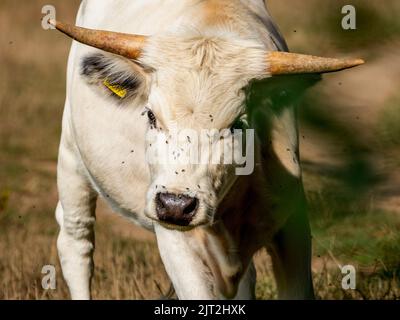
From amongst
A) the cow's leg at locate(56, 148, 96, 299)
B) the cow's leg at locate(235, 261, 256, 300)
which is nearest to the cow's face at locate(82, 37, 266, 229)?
the cow's leg at locate(235, 261, 256, 300)

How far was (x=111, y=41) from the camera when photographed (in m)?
4.96

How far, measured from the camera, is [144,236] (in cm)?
970

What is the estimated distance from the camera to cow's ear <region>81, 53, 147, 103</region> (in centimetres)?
509

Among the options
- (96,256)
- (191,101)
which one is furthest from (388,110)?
(96,256)

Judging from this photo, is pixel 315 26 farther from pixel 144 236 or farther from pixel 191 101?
pixel 144 236

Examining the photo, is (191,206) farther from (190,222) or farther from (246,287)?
(246,287)

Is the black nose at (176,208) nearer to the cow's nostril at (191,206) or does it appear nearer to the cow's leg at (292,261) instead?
the cow's nostril at (191,206)

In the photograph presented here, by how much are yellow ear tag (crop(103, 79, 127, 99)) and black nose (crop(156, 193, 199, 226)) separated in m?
0.95

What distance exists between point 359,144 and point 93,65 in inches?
101

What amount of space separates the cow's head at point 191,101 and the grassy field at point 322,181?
31 centimetres

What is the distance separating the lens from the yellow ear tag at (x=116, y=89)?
17.1 feet

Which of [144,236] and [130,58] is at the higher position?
[130,58]

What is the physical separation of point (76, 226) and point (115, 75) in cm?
189

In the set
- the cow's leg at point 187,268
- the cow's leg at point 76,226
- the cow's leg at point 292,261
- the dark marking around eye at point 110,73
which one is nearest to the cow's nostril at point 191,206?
the cow's leg at point 187,268
